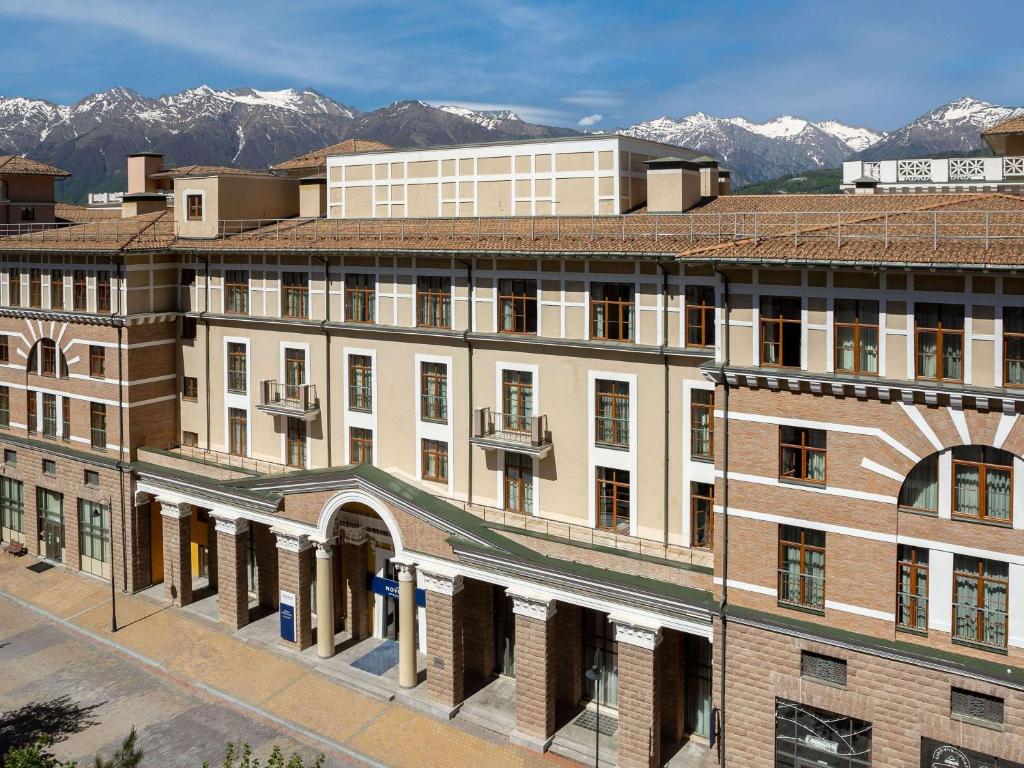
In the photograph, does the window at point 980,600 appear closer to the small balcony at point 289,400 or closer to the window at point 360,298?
the window at point 360,298

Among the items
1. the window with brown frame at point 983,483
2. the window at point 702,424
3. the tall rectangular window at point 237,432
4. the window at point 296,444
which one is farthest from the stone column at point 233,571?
the window with brown frame at point 983,483

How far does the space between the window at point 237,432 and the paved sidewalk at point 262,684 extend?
8717 mm

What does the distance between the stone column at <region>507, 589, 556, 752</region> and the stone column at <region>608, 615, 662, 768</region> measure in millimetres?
3056

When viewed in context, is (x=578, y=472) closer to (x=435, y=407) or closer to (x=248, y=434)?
(x=435, y=407)

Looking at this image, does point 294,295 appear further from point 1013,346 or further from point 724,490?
point 1013,346

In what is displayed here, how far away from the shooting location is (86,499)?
51.8 m

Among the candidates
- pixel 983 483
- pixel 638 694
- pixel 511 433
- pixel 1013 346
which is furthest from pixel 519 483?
pixel 1013 346

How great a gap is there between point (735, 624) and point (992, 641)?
7.41 metres

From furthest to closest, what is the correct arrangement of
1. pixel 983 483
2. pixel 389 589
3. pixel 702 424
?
1. pixel 389 589
2. pixel 702 424
3. pixel 983 483

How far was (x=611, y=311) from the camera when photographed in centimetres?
3612

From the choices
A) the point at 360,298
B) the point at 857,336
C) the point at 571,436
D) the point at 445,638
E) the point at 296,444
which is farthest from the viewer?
the point at 296,444

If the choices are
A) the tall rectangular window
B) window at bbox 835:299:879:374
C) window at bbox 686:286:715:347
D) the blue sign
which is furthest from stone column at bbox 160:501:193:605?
window at bbox 835:299:879:374

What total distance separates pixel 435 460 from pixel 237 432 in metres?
13.0

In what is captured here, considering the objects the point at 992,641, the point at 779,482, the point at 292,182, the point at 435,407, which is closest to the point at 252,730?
the point at 435,407
